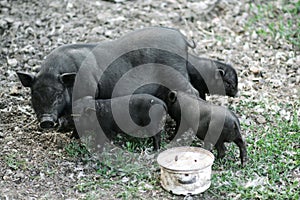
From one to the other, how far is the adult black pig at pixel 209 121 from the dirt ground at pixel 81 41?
979 mm

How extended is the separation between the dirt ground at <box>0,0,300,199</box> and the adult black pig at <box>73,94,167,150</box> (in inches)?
16.3

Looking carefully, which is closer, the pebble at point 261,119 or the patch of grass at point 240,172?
the patch of grass at point 240,172

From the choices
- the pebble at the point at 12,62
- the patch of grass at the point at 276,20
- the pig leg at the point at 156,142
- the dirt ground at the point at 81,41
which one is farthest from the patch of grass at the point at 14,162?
the patch of grass at the point at 276,20

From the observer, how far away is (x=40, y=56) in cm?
800

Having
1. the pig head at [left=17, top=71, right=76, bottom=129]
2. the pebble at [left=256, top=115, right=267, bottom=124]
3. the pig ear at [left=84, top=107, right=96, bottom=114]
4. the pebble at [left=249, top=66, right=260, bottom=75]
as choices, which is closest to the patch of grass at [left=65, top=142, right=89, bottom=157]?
the pig head at [left=17, top=71, right=76, bottom=129]

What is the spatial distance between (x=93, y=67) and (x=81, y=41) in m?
2.05

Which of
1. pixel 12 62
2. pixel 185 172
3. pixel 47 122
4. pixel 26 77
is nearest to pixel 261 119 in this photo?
pixel 185 172

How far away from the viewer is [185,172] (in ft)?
17.0

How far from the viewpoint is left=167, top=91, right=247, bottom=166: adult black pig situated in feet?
19.1

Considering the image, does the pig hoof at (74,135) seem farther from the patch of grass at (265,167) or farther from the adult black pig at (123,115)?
the patch of grass at (265,167)

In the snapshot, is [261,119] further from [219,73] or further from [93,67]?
[93,67]

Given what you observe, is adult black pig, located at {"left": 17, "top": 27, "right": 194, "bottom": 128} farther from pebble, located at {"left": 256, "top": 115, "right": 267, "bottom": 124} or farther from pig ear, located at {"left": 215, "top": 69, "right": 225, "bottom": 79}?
pebble, located at {"left": 256, "top": 115, "right": 267, "bottom": 124}

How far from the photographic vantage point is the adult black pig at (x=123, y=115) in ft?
19.9

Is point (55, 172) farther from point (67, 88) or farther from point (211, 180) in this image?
point (211, 180)
